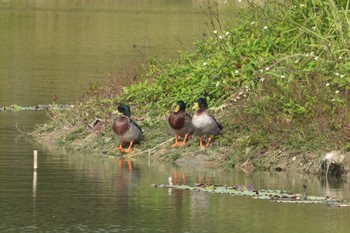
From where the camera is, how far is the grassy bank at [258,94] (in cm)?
2033

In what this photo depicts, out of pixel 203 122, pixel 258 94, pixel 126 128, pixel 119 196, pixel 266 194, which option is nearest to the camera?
pixel 119 196

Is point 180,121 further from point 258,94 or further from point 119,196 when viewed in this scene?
point 119,196

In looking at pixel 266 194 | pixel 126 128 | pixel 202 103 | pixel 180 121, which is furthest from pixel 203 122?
pixel 266 194

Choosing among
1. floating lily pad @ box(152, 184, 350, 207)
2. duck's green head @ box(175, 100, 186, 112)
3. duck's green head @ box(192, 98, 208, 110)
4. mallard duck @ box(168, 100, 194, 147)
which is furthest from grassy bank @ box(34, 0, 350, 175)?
floating lily pad @ box(152, 184, 350, 207)

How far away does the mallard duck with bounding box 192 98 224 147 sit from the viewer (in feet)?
67.9

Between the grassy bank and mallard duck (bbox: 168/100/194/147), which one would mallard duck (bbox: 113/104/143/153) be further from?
mallard duck (bbox: 168/100/194/147)

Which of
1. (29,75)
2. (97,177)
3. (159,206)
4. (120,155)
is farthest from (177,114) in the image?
(29,75)

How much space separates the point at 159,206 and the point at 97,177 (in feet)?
8.91

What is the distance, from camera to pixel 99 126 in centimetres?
2292

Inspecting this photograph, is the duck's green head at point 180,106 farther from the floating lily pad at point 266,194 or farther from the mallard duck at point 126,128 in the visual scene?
the floating lily pad at point 266,194

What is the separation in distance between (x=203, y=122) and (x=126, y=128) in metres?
1.27

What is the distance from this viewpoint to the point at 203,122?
2069 cm

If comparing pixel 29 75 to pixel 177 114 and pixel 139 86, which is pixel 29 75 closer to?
pixel 139 86

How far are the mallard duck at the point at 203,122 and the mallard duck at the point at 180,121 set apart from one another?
27 cm
